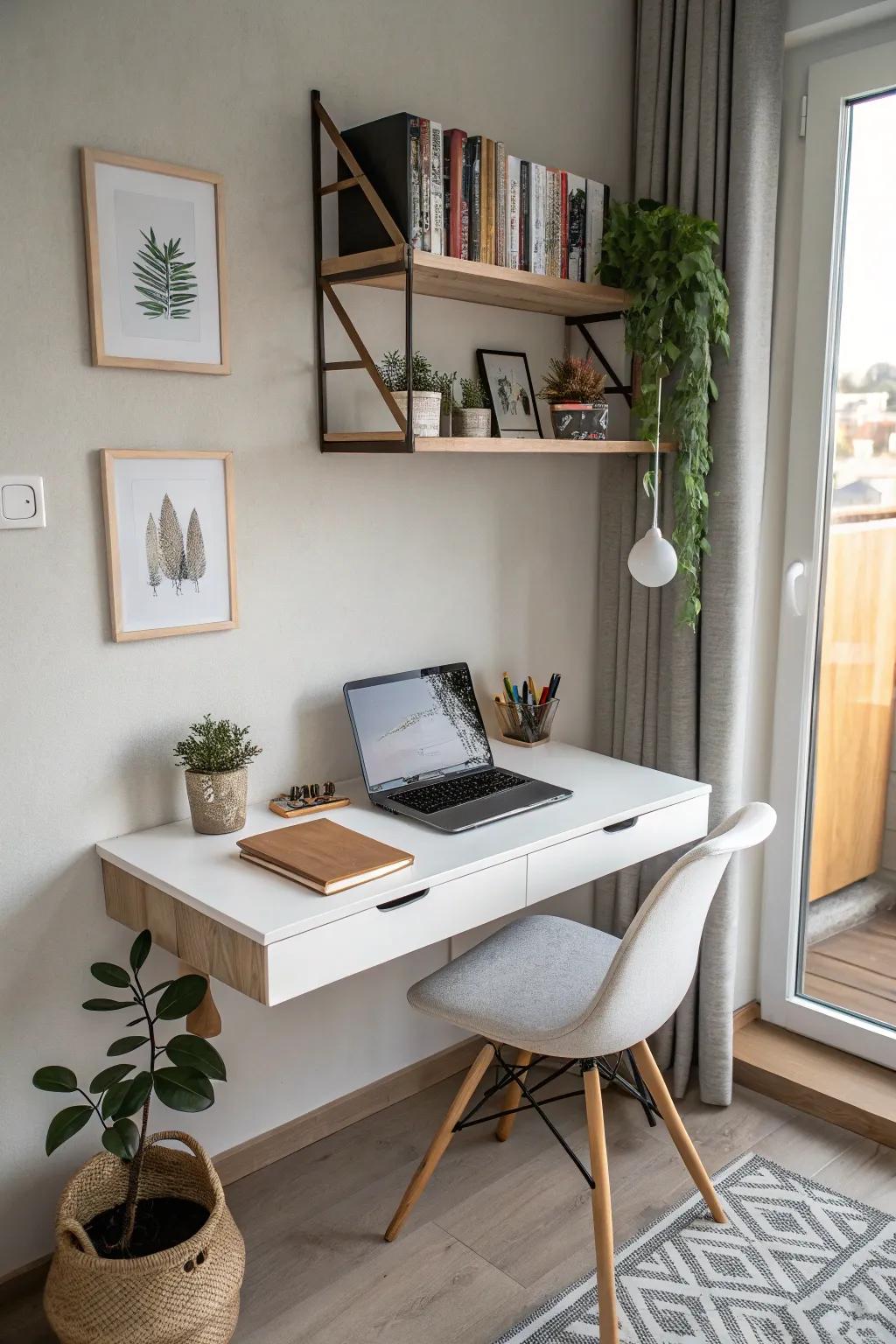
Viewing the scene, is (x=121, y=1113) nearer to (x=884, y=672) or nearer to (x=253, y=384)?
(x=253, y=384)

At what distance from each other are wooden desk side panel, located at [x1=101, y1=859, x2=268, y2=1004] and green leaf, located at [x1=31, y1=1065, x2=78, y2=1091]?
24 centimetres

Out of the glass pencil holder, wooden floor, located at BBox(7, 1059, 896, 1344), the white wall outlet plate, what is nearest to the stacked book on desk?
the white wall outlet plate

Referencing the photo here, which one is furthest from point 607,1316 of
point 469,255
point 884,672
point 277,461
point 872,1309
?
point 469,255

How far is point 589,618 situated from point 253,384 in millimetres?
1093

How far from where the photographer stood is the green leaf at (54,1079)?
5.71 feet

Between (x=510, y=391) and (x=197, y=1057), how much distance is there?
151 cm

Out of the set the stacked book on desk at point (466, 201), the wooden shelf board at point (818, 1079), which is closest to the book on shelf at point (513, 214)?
the stacked book on desk at point (466, 201)

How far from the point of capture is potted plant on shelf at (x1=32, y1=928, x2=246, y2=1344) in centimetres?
162

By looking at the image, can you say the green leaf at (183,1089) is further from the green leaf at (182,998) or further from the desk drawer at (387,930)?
the desk drawer at (387,930)

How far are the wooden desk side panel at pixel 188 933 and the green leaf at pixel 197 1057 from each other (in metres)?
0.11

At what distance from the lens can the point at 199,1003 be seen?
1.79 metres

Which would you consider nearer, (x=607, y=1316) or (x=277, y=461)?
(x=607, y=1316)

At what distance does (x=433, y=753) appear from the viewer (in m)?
2.28

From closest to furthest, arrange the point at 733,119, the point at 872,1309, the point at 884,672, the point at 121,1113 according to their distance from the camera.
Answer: the point at 121,1113, the point at 872,1309, the point at 733,119, the point at 884,672
